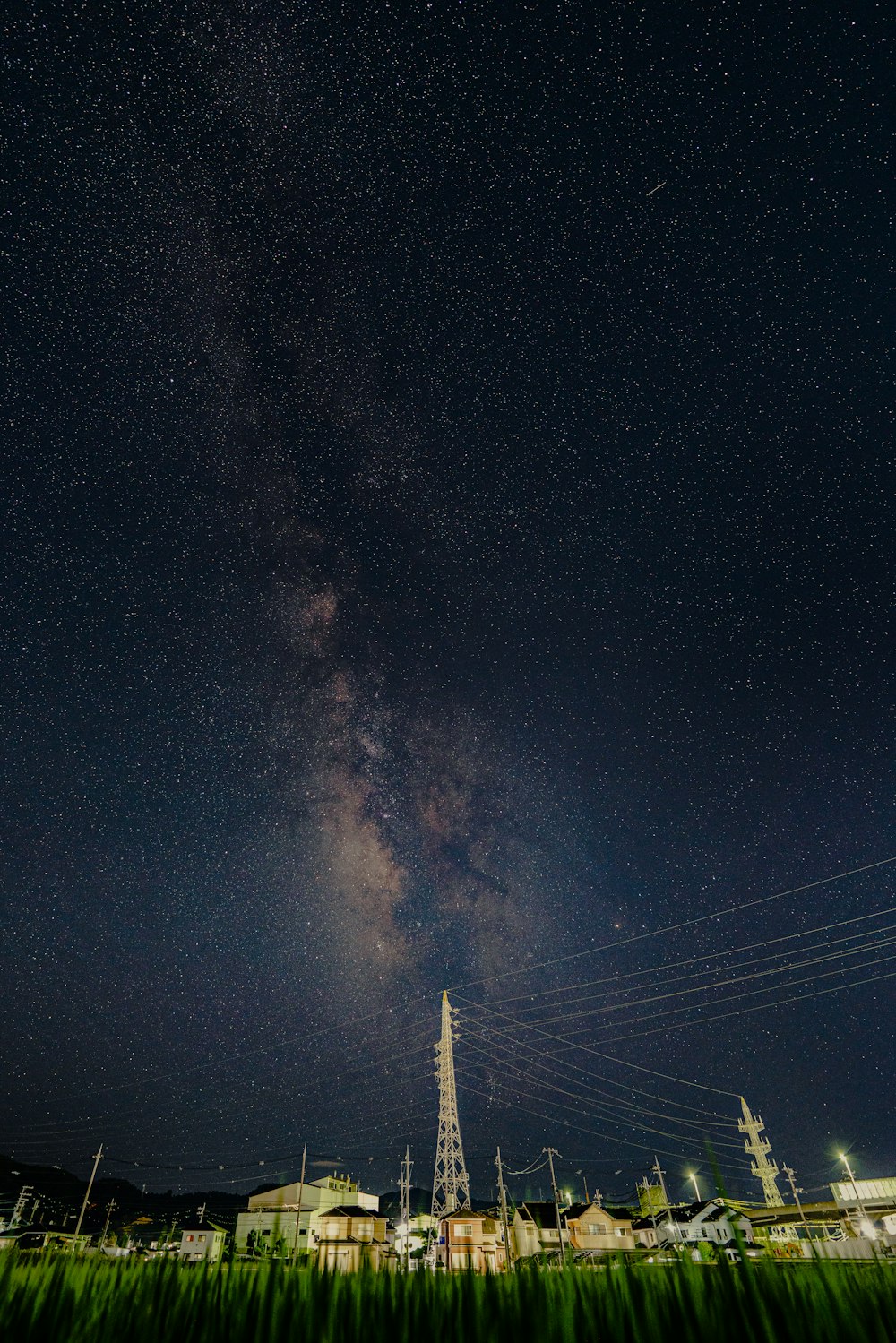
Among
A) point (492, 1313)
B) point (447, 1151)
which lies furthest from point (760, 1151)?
point (492, 1313)

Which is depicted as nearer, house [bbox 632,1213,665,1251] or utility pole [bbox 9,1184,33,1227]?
utility pole [bbox 9,1184,33,1227]

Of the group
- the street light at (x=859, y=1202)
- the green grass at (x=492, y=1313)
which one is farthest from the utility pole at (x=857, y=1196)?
the green grass at (x=492, y=1313)

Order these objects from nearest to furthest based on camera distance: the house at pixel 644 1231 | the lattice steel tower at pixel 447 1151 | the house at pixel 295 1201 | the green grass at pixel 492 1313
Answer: the green grass at pixel 492 1313, the lattice steel tower at pixel 447 1151, the house at pixel 644 1231, the house at pixel 295 1201

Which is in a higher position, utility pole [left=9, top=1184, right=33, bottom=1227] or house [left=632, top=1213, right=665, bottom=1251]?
utility pole [left=9, top=1184, right=33, bottom=1227]

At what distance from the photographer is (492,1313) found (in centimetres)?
205

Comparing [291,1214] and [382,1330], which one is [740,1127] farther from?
[382,1330]

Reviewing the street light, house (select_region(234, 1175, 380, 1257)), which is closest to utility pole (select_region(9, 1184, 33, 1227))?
house (select_region(234, 1175, 380, 1257))

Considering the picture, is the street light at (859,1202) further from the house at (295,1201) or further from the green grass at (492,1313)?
the green grass at (492,1313)

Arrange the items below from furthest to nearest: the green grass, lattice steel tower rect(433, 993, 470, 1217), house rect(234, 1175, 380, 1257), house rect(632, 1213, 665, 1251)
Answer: house rect(234, 1175, 380, 1257) → house rect(632, 1213, 665, 1251) → lattice steel tower rect(433, 993, 470, 1217) → the green grass

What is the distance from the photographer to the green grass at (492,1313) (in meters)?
1.89

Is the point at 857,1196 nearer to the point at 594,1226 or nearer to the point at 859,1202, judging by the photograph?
the point at 859,1202

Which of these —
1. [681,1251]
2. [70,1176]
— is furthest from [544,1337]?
[70,1176]

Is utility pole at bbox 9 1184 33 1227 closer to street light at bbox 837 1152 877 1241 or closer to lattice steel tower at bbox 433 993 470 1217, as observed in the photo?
lattice steel tower at bbox 433 993 470 1217

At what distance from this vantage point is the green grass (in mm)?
1889
